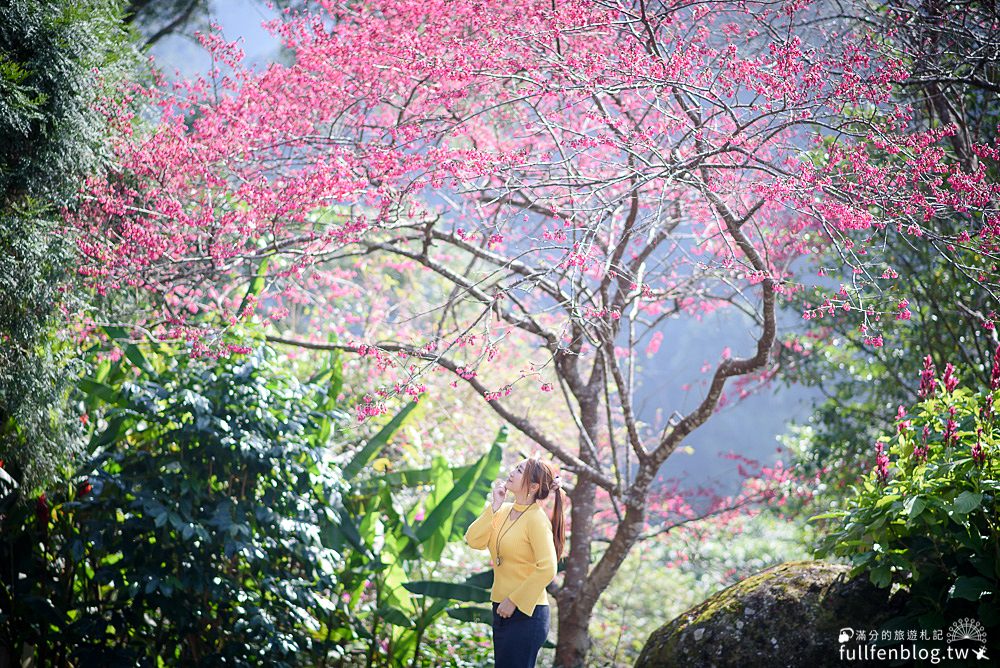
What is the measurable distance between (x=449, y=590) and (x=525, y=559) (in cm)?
127

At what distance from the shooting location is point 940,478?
3.05 m

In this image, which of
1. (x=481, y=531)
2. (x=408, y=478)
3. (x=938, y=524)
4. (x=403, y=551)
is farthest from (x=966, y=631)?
(x=408, y=478)

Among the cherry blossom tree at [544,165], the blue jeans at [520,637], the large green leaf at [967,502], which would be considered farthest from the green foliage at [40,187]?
the large green leaf at [967,502]

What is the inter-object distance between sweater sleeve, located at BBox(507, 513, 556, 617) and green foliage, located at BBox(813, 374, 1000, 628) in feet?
3.60

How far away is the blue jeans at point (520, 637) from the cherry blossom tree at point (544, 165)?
3.16 feet

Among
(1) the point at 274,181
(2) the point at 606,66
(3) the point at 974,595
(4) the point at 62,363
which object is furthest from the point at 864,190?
(4) the point at 62,363

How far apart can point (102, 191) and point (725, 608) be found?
3650 mm

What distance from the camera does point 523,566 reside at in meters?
3.43

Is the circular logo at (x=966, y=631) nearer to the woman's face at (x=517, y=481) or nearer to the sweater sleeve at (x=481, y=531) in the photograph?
the woman's face at (x=517, y=481)

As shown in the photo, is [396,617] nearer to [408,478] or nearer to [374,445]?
[408,478]

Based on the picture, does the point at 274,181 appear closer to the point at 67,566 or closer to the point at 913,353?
the point at 67,566

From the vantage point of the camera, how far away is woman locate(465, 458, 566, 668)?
336cm

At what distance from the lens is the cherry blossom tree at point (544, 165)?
12.2ft

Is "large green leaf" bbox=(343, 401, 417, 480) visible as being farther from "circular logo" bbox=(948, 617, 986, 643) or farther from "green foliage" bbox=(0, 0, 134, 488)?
"circular logo" bbox=(948, 617, 986, 643)
